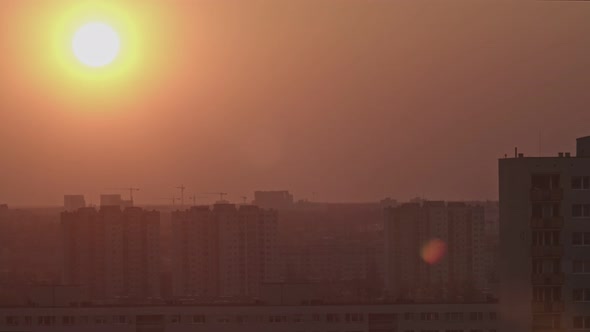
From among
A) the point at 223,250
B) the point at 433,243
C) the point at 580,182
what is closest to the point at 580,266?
the point at 580,182

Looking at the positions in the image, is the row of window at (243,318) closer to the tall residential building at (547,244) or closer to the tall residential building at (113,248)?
the tall residential building at (547,244)

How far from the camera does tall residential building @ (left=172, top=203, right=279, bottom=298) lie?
32.0m

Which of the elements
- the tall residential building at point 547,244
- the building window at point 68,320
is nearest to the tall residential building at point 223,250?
the building window at point 68,320

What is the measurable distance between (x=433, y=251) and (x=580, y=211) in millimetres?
24977

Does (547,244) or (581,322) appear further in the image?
(547,244)

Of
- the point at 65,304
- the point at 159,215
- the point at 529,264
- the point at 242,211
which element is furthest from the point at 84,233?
the point at 529,264

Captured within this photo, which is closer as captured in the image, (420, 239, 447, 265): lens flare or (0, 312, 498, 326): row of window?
(0, 312, 498, 326): row of window

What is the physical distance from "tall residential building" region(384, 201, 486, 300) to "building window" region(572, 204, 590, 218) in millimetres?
21529

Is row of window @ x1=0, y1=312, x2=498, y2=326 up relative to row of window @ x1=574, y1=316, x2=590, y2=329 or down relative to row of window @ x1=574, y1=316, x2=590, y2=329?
down

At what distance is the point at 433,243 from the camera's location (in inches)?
1393

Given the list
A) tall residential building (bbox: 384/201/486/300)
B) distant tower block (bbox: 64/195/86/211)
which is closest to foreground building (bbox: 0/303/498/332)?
tall residential building (bbox: 384/201/486/300)

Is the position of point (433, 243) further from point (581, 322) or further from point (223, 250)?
point (581, 322)

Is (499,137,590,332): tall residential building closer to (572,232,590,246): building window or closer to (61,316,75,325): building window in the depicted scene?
(572,232,590,246): building window

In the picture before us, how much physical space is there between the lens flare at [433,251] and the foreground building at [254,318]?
15700 mm
